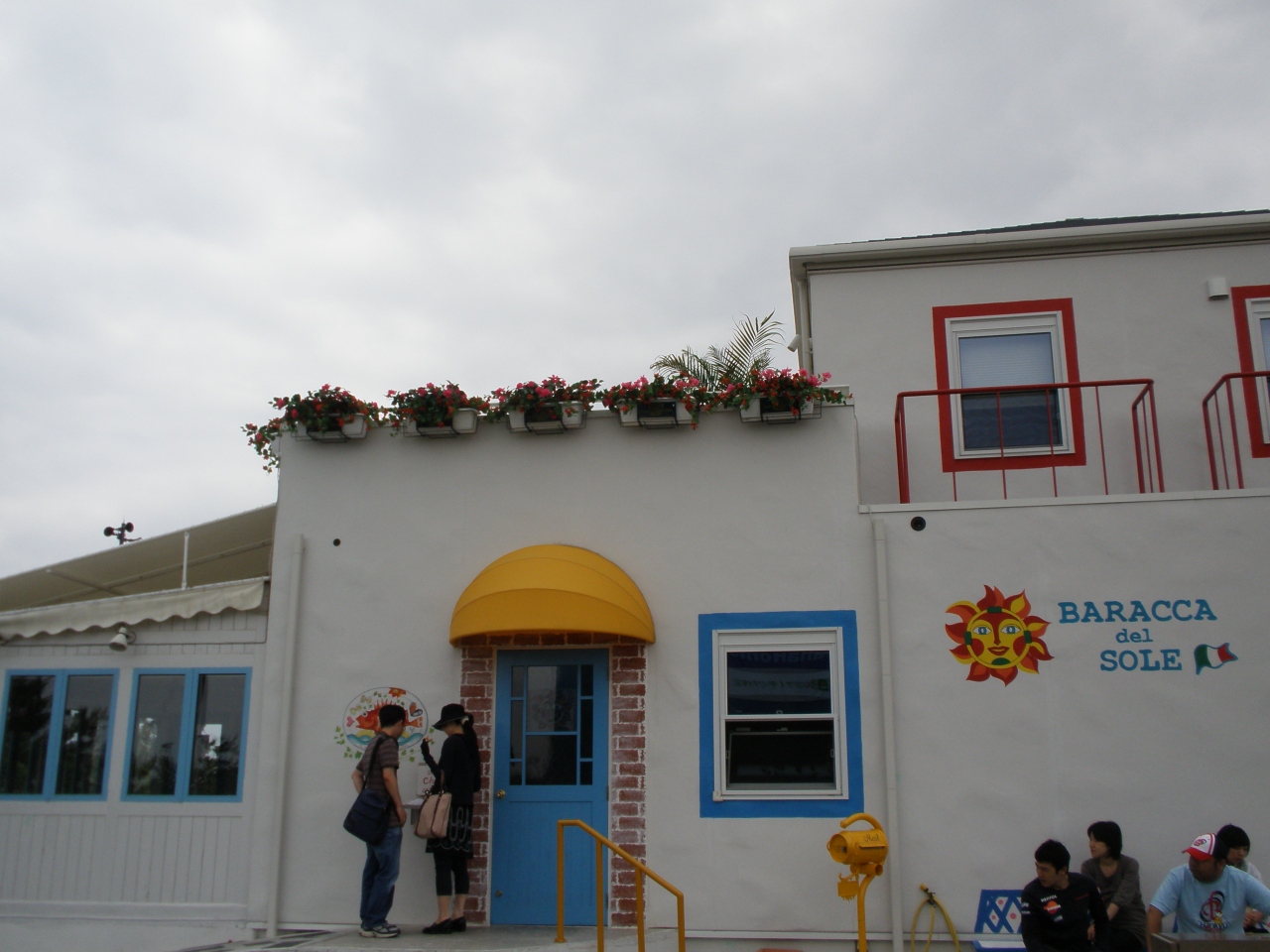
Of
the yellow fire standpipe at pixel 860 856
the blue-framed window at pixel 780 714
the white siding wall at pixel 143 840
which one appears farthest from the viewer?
the white siding wall at pixel 143 840

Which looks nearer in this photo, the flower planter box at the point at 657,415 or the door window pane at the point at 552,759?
the door window pane at the point at 552,759

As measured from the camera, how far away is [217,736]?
961cm

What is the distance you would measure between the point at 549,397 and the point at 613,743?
2996mm

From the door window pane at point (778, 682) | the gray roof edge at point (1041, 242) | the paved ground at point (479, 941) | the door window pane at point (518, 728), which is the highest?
A: the gray roof edge at point (1041, 242)

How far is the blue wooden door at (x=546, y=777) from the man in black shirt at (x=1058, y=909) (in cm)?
346

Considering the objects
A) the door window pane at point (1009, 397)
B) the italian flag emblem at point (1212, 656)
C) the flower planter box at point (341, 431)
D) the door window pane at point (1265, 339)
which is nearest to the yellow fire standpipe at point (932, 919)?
the italian flag emblem at point (1212, 656)

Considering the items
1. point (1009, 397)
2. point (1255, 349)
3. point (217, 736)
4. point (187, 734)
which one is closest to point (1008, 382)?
point (1009, 397)

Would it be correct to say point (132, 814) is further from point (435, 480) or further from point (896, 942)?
point (896, 942)

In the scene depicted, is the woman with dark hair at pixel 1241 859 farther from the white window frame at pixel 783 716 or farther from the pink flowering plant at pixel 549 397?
the pink flowering plant at pixel 549 397

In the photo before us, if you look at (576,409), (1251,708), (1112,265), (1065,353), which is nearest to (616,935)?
(576,409)

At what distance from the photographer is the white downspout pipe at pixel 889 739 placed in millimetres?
8281

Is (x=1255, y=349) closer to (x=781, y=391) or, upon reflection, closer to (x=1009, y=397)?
(x=1009, y=397)

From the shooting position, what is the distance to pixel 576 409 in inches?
375

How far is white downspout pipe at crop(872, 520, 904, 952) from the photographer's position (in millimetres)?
8281
